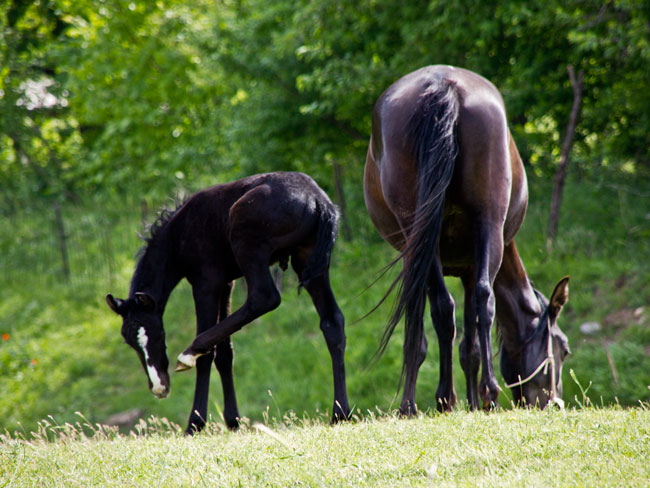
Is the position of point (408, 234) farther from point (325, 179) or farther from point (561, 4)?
point (325, 179)

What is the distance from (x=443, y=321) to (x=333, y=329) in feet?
3.57

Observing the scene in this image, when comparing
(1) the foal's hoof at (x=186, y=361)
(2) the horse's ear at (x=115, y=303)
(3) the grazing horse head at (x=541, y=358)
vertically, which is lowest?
(3) the grazing horse head at (x=541, y=358)

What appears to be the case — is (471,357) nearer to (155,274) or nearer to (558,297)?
(558,297)

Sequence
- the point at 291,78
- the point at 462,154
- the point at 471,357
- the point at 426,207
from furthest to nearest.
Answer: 1. the point at 291,78
2. the point at 471,357
3. the point at 462,154
4. the point at 426,207

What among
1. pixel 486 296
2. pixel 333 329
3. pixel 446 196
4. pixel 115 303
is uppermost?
pixel 446 196

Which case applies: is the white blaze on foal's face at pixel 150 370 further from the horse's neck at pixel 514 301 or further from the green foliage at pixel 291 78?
the green foliage at pixel 291 78

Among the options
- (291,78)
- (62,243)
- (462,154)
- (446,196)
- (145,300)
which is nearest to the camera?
(462,154)

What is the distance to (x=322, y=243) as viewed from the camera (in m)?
5.58

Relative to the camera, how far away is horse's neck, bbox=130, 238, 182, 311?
19.5 feet

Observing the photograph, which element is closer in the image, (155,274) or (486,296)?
(486,296)

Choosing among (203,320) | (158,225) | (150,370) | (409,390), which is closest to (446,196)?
(409,390)

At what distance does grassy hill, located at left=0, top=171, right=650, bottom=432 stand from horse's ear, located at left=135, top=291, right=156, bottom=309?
7.87 ft

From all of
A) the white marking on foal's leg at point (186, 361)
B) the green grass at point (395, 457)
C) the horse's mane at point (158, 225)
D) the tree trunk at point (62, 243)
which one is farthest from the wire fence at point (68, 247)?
the green grass at point (395, 457)

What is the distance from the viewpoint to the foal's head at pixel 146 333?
Result: 5.74m
